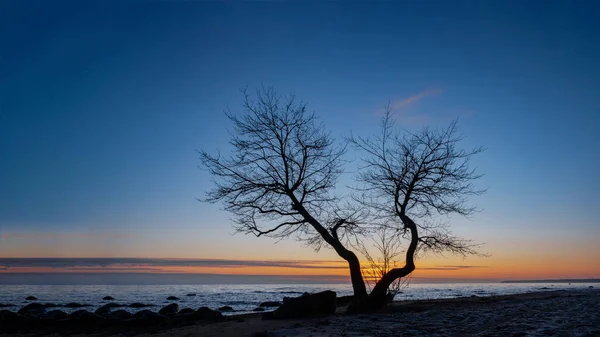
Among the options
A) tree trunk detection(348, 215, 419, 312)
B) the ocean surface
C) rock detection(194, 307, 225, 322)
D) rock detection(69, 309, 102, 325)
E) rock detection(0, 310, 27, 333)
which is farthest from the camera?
the ocean surface

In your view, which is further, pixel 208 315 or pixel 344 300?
pixel 344 300

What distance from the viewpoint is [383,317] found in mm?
13070

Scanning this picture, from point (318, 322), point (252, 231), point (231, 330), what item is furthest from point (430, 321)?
point (252, 231)

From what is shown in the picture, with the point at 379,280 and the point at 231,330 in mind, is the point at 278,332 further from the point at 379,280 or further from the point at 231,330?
the point at 379,280

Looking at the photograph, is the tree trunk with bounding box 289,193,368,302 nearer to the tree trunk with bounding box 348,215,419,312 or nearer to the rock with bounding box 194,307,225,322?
the tree trunk with bounding box 348,215,419,312

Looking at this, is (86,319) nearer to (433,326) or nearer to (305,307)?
(305,307)

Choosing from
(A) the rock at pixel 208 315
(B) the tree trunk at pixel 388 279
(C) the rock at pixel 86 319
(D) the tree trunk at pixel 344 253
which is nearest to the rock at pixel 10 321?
(C) the rock at pixel 86 319

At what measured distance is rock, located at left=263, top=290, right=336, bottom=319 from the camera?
14.5 m

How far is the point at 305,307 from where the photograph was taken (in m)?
14.7

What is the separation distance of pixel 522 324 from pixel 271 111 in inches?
469

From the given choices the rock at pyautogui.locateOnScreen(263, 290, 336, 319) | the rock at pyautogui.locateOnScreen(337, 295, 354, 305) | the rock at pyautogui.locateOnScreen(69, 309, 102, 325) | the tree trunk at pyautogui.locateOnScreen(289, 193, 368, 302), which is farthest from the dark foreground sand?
A: the rock at pyautogui.locateOnScreen(337, 295, 354, 305)

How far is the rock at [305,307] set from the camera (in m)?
14.5

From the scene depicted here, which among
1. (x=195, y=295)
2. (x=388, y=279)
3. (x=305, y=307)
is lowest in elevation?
(x=195, y=295)

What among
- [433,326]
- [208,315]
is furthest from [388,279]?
[208,315]
